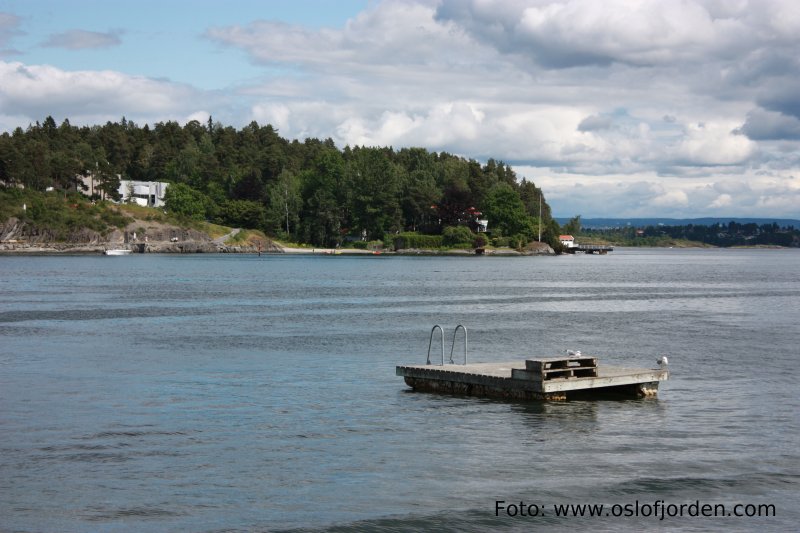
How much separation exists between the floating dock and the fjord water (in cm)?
63

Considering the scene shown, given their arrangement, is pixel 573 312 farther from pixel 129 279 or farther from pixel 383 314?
pixel 129 279

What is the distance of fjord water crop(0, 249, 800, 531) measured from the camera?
1797 centimetres

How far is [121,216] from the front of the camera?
19925 centimetres

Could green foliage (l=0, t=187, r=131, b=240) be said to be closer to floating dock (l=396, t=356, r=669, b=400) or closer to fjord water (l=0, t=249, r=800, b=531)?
fjord water (l=0, t=249, r=800, b=531)

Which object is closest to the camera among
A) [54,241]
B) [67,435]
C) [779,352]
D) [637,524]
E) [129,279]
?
[637,524]

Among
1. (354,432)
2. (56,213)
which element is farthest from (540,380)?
(56,213)

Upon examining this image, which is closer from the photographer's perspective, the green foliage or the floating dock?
the floating dock

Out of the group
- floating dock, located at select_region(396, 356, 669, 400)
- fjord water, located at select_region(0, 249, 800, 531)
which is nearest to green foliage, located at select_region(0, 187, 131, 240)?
fjord water, located at select_region(0, 249, 800, 531)

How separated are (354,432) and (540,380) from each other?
261 inches

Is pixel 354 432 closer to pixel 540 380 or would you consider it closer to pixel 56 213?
pixel 540 380

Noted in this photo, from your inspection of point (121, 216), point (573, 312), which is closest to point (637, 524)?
point (573, 312)

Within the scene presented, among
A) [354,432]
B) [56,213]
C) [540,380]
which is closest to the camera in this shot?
[354,432]

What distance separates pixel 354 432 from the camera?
24.5m

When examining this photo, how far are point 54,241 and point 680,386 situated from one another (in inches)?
7311
